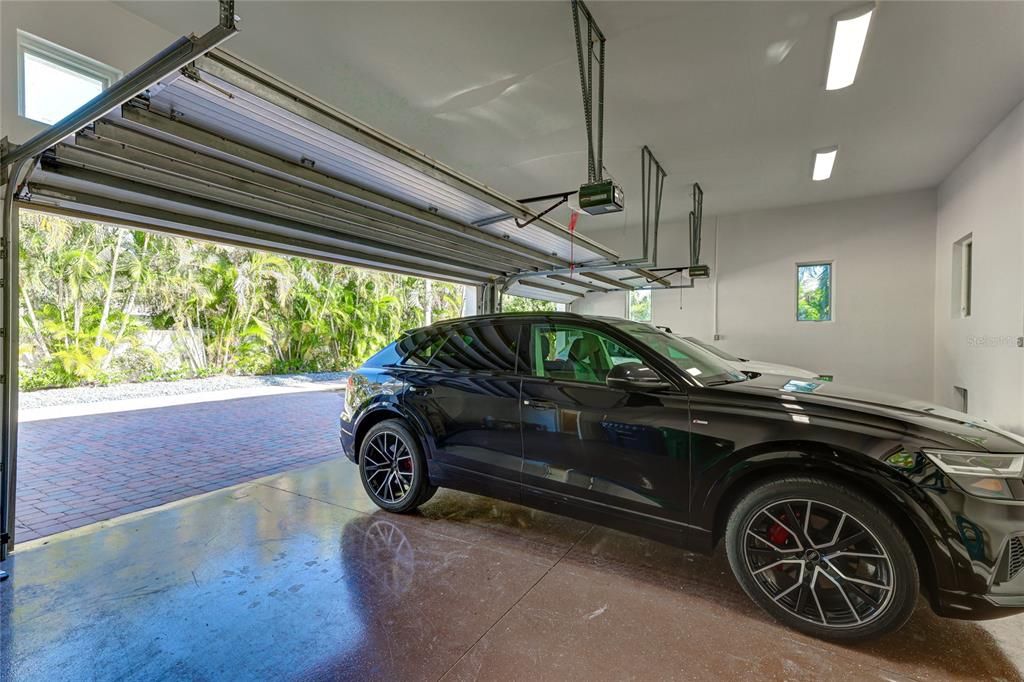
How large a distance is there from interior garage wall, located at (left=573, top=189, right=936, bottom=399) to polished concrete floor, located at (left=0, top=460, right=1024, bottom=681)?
7.16m

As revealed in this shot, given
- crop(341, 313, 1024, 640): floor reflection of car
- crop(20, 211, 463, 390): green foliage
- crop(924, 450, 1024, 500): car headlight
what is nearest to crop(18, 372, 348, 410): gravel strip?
crop(20, 211, 463, 390): green foliage

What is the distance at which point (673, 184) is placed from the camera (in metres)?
7.02

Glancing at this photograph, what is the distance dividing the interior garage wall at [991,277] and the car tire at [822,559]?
14.9 feet

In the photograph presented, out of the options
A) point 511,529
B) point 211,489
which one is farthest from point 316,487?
point 511,529

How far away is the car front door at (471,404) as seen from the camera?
2.90 meters

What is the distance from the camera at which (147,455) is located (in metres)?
5.26

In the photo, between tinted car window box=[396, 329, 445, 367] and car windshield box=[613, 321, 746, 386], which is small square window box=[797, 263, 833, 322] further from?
tinted car window box=[396, 329, 445, 367]

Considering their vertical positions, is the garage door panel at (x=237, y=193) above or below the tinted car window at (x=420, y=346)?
above

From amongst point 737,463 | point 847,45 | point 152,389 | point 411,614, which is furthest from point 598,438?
point 152,389

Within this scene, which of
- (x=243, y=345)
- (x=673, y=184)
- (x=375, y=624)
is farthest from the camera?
(x=243, y=345)

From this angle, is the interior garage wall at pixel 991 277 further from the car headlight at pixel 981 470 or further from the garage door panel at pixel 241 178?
the garage door panel at pixel 241 178

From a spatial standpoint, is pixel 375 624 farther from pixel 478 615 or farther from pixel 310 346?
pixel 310 346

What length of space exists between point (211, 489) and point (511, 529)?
9.70 ft

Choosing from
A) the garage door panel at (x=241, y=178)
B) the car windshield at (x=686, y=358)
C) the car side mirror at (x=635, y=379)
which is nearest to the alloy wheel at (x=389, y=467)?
the car side mirror at (x=635, y=379)
